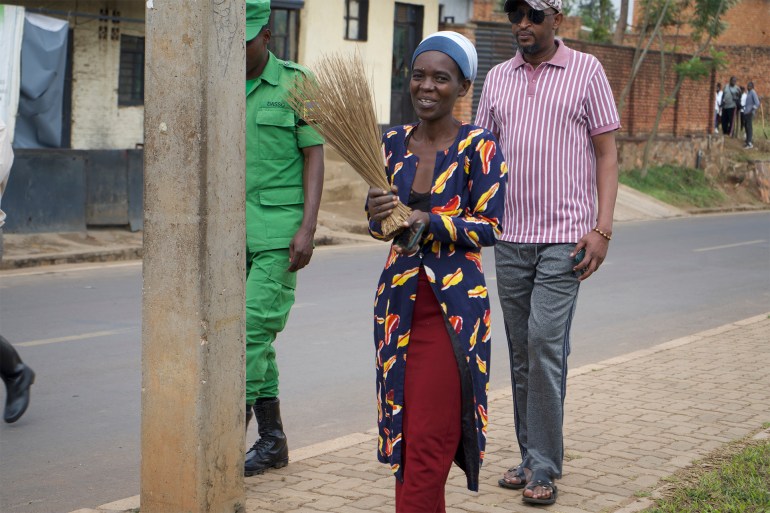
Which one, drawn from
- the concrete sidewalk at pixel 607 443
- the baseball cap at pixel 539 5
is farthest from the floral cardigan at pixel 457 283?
the baseball cap at pixel 539 5

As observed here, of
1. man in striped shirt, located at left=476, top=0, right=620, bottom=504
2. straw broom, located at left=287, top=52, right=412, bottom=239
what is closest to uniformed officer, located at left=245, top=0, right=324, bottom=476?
straw broom, located at left=287, top=52, right=412, bottom=239

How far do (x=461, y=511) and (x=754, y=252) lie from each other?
1274 centimetres

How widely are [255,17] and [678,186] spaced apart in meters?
24.4

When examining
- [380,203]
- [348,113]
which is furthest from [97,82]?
[380,203]

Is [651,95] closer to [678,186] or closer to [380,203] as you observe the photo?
[678,186]

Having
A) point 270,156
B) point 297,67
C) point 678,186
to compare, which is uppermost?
point 297,67

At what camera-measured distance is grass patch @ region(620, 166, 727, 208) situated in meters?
26.5

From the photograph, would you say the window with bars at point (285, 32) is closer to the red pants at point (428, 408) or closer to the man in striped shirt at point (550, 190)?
the man in striped shirt at point (550, 190)

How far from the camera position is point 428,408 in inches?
148

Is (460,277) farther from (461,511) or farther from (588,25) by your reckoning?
(588,25)

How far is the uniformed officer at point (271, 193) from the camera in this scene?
4.71 meters

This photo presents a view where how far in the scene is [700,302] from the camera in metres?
11.2

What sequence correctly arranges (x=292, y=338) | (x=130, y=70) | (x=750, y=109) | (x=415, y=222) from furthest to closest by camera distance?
(x=750, y=109) → (x=130, y=70) → (x=292, y=338) → (x=415, y=222)

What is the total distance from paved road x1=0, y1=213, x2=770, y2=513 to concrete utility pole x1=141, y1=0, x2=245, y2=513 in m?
1.22
